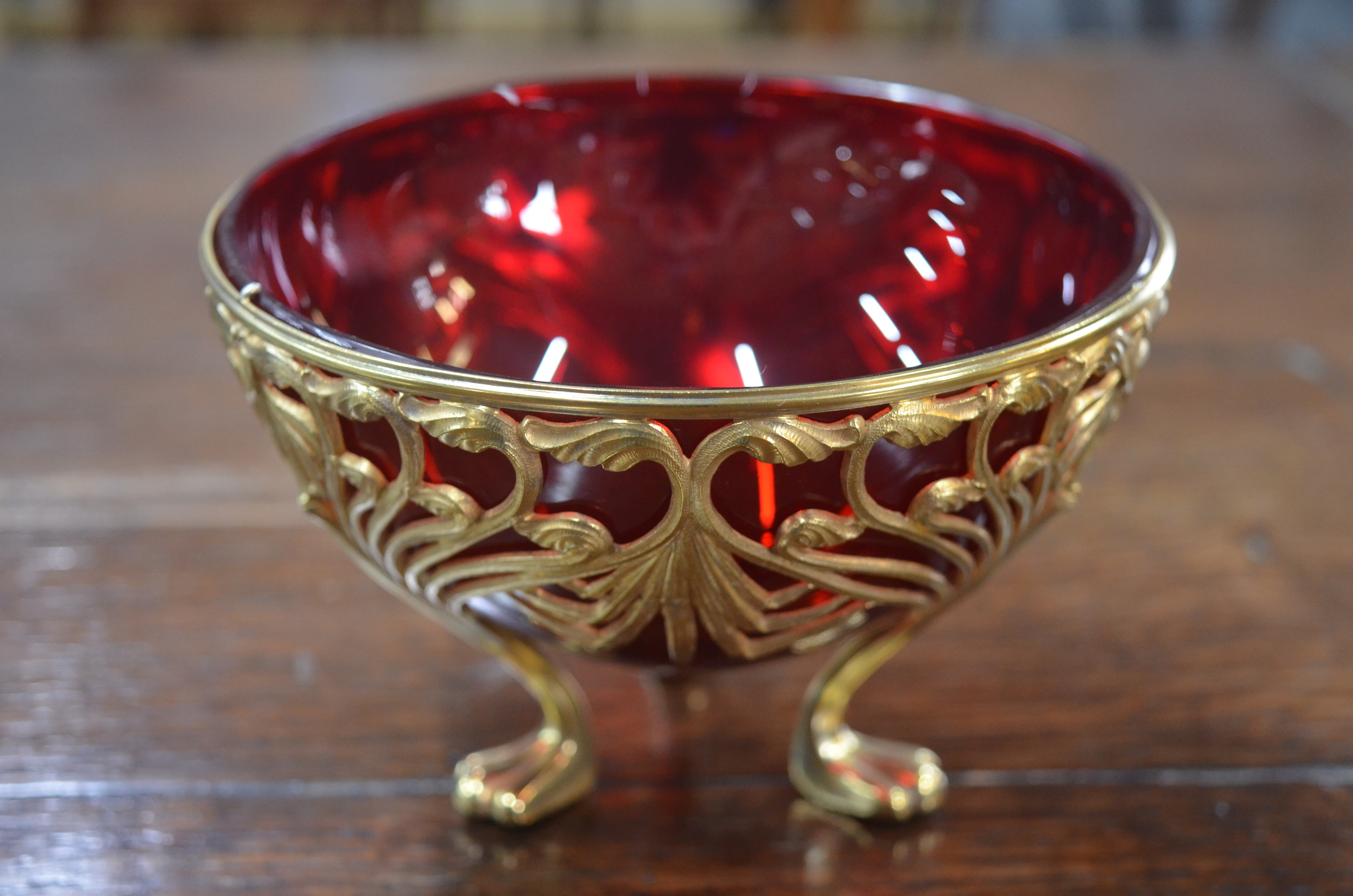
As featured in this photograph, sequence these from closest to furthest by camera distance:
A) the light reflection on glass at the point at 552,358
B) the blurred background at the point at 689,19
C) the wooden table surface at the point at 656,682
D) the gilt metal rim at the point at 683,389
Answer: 1. the gilt metal rim at the point at 683,389
2. the wooden table surface at the point at 656,682
3. the light reflection on glass at the point at 552,358
4. the blurred background at the point at 689,19

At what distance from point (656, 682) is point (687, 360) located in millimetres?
127

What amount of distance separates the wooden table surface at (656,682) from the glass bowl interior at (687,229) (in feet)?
0.34

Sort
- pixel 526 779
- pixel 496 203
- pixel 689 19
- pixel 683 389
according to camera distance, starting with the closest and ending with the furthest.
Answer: pixel 683 389 < pixel 526 779 < pixel 496 203 < pixel 689 19

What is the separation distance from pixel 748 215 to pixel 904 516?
0.73ft

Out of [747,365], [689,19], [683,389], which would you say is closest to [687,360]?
[747,365]

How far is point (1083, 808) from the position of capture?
0.39 meters

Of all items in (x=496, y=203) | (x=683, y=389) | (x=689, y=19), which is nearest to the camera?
(x=683, y=389)

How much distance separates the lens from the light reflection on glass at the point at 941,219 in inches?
17.9

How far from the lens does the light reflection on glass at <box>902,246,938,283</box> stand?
1.51 ft

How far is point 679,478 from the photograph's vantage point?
11.0 inches

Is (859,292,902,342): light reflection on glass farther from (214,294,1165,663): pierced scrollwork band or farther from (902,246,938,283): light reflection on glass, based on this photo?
(214,294,1165,663): pierced scrollwork band

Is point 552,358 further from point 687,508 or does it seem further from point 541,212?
point 687,508

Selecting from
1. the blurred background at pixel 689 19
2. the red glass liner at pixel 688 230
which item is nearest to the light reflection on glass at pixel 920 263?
the red glass liner at pixel 688 230

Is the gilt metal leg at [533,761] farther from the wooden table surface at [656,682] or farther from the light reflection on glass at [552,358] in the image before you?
the light reflection on glass at [552,358]
